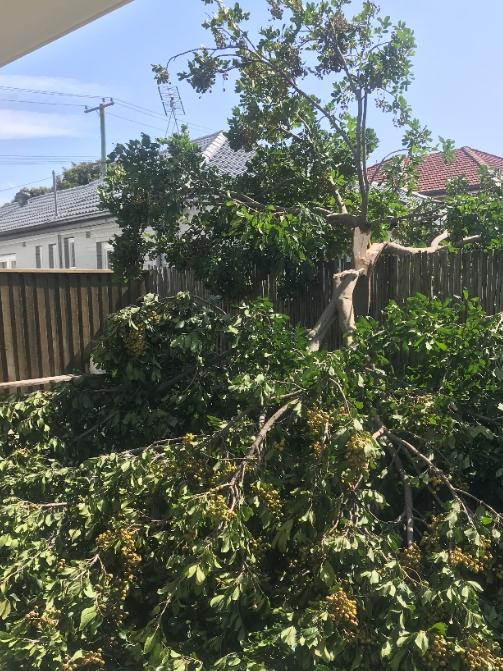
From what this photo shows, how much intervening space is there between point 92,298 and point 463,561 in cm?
364

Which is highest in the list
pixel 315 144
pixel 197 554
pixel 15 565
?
pixel 315 144

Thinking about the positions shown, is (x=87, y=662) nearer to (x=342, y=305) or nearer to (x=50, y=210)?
(x=342, y=305)

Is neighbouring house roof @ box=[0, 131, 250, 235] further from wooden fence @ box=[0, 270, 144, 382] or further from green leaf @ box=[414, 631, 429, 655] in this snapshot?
green leaf @ box=[414, 631, 429, 655]

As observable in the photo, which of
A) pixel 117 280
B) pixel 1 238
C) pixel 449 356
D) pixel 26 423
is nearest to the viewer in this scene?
pixel 449 356

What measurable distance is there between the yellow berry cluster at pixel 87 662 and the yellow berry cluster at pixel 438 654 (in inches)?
42.7

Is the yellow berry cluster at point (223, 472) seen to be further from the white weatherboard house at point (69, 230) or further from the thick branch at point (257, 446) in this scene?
the white weatherboard house at point (69, 230)

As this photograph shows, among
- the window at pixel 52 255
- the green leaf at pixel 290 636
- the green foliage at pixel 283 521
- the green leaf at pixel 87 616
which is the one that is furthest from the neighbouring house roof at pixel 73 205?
the green leaf at pixel 290 636

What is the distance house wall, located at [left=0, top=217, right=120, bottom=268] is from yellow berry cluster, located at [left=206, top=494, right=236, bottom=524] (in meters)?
12.2

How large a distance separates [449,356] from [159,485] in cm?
151

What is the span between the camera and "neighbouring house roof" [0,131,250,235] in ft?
47.3

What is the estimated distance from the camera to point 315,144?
495 centimetres

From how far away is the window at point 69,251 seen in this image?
57.7 feet

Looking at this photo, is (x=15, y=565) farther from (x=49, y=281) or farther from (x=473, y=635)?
(x=49, y=281)

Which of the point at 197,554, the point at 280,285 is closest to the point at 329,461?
the point at 197,554
